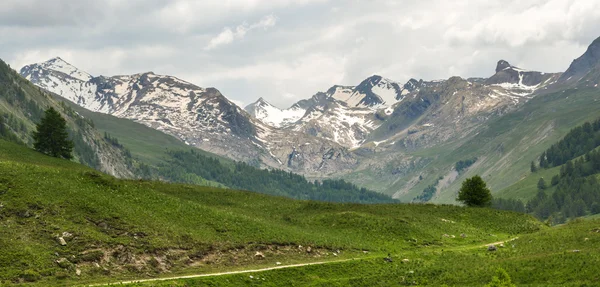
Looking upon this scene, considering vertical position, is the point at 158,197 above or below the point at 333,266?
above

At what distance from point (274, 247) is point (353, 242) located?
11.8m

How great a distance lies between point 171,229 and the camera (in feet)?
202

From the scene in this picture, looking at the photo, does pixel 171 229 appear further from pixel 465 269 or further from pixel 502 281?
pixel 502 281

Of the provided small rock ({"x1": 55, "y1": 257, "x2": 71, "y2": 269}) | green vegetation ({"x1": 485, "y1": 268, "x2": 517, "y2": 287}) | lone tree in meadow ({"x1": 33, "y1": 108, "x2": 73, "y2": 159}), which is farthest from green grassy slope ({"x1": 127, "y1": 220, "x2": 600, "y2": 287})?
lone tree in meadow ({"x1": 33, "y1": 108, "x2": 73, "y2": 159})

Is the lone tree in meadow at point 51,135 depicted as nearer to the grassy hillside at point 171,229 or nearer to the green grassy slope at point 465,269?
the grassy hillside at point 171,229

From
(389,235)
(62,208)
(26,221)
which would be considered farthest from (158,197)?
(389,235)

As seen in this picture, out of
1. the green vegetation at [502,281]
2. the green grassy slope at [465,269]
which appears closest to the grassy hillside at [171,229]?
the green grassy slope at [465,269]

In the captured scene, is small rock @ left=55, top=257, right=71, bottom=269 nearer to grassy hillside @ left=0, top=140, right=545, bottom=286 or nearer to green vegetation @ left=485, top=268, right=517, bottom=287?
grassy hillside @ left=0, top=140, right=545, bottom=286

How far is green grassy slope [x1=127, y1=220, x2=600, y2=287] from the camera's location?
1863 inches

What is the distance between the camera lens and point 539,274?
48188 mm

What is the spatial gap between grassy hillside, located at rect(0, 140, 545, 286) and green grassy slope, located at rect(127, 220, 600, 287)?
4.48m

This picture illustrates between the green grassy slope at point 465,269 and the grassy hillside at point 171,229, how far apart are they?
4.48 m

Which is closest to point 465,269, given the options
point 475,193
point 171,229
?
point 171,229

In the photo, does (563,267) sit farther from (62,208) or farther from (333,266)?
(62,208)
